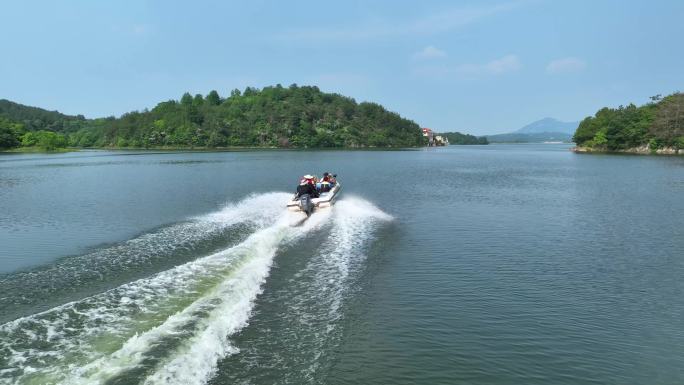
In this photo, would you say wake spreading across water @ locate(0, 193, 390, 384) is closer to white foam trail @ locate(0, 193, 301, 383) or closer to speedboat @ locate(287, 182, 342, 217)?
white foam trail @ locate(0, 193, 301, 383)

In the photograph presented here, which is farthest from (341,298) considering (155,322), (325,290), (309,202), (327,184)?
(327,184)

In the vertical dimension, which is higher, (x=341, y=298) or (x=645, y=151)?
(x=645, y=151)

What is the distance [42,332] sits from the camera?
9438 mm

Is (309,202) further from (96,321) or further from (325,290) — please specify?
(96,321)

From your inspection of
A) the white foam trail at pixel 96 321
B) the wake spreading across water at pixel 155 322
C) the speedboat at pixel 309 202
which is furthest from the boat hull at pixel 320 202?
the white foam trail at pixel 96 321

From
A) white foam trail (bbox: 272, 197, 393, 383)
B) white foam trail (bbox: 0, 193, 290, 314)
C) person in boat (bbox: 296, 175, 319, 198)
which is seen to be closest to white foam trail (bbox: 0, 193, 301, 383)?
white foam trail (bbox: 0, 193, 290, 314)

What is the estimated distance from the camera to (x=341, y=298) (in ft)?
40.4

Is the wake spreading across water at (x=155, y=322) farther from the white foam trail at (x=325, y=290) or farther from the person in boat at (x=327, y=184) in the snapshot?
the person in boat at (x=327, y=184)

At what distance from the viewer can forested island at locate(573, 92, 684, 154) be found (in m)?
97.0

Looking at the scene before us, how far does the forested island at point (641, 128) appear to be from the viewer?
9700 cm

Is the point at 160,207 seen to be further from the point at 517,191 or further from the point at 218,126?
the point at 218,126

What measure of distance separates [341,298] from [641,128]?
116 meters

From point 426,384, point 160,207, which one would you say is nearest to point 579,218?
point 426,384

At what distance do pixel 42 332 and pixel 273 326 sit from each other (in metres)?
4.77
